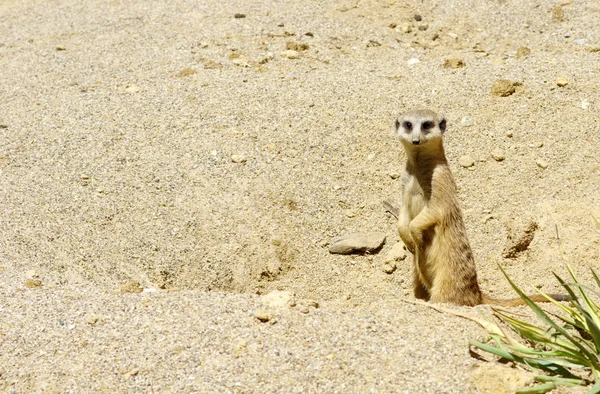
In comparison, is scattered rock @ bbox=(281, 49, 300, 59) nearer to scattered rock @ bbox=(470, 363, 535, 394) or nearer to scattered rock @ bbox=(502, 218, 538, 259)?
scattered rock @ bbox=(502, 218, 538, 259)

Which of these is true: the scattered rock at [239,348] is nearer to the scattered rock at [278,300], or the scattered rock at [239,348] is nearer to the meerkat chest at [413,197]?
the scattered rock at [278,300]

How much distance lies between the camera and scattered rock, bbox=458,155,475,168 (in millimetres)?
3924


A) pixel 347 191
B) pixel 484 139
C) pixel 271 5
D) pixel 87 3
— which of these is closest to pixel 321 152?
pixel 347 191

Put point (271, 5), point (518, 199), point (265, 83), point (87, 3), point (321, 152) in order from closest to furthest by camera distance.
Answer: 1. point (518, 199)
2. point (321, 152)
3. point (265, 83)
4. point (271, 5)
5. point (87, 3)

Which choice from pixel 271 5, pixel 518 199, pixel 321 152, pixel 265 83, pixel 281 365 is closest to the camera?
pixel 281 365

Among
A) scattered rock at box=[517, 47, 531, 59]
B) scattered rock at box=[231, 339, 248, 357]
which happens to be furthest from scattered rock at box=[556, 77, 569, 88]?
scattered rock at box=[231, 339, 248, 357]

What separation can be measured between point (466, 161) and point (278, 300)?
170cm

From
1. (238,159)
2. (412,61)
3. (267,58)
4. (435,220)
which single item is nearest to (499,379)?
(435,220)

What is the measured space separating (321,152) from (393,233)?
0.64 m

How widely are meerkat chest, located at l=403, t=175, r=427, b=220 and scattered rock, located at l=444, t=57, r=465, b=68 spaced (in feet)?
5.37

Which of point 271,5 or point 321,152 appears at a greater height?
point 271,5

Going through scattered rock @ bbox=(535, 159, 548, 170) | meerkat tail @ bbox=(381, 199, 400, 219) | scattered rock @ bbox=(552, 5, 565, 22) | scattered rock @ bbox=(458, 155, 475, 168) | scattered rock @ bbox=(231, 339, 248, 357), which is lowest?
meerkat tail @ bbox=(381, 199, 400, 219)

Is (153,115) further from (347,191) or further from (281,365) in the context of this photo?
(281,365)

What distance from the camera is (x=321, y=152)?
13.1 feet
